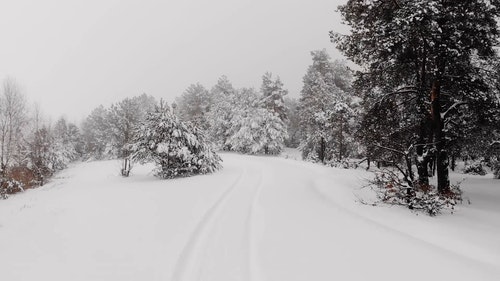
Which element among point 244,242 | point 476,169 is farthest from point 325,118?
point 244,242

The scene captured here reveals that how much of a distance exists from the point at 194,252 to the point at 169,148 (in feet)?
42.2

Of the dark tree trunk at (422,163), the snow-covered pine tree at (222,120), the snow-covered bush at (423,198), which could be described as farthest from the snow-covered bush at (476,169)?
the snow-covered pine tree at (222,120)

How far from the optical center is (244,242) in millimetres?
6215

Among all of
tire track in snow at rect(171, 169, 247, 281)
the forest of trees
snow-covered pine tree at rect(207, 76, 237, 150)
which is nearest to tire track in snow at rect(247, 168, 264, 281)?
tire track in snow at rect(171, 169, 247, 281)

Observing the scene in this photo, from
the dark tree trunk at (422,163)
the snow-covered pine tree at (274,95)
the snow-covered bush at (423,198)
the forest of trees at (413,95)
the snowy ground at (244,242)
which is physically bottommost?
the snowy ground at (244,242)

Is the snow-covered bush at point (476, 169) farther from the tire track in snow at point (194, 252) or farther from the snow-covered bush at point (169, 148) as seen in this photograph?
the tire track in snow at point (194, 252)

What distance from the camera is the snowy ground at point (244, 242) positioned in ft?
15.3

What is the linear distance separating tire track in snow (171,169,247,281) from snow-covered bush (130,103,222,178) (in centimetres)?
951

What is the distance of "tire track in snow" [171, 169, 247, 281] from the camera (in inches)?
183

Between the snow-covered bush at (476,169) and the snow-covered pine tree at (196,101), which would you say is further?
the snow-covered pine tree at (196,101)

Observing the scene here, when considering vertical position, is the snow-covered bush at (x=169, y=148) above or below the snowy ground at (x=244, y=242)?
above

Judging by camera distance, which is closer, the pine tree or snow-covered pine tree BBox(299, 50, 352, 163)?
the pine tree

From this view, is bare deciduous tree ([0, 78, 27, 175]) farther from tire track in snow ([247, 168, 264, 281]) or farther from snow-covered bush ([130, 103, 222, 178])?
tire track in snow ([247, 168, 264, 281])

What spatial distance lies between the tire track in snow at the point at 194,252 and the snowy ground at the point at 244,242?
19 mm
